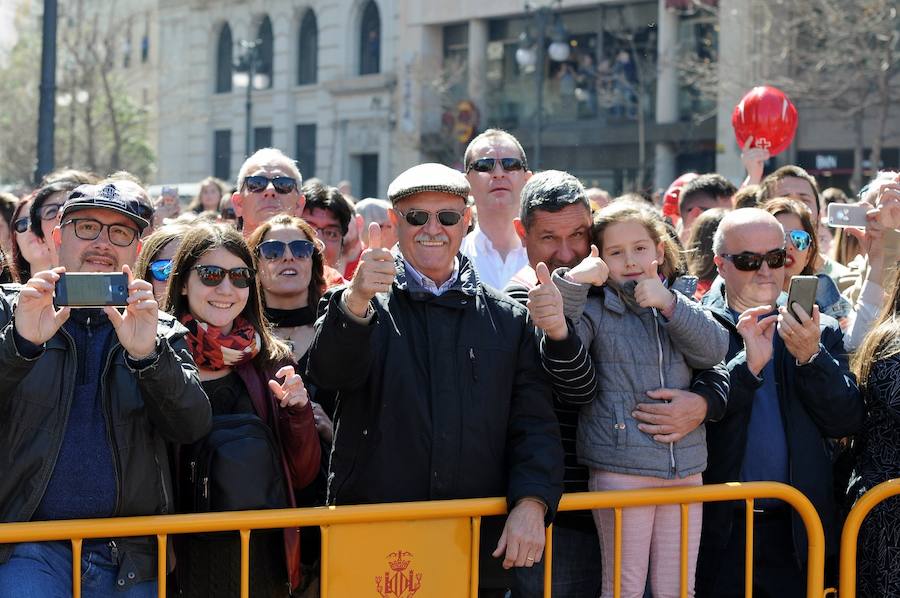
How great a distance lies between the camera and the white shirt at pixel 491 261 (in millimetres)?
5730

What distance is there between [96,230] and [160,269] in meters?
0.54

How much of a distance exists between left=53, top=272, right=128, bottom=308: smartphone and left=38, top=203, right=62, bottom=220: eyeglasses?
8.20 ft

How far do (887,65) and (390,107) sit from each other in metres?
18.4

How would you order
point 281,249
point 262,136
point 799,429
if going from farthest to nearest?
point 262,136, point 281,249, point 799,429

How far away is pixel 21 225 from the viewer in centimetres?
609

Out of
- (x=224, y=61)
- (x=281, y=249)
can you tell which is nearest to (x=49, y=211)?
(x=281, y=249)

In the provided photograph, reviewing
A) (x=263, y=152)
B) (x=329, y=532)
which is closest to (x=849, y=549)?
(x=329, y=532)

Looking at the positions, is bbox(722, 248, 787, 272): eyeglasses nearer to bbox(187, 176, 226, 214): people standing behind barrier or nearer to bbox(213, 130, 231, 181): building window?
bbox(187, 176, 226, 214): people standing behind barrier

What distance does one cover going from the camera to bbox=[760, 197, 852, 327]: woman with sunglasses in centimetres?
537

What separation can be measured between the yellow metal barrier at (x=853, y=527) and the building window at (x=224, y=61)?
4237 centimetres

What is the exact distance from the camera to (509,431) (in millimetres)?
3971

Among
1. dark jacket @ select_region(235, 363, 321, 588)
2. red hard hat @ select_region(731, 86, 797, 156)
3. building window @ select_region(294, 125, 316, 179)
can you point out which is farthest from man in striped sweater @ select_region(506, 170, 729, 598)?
building window @ select_region(294, 125, 316, 179)

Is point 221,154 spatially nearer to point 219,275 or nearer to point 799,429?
point 219,275

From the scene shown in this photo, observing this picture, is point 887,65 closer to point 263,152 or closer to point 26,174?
point 263,152
